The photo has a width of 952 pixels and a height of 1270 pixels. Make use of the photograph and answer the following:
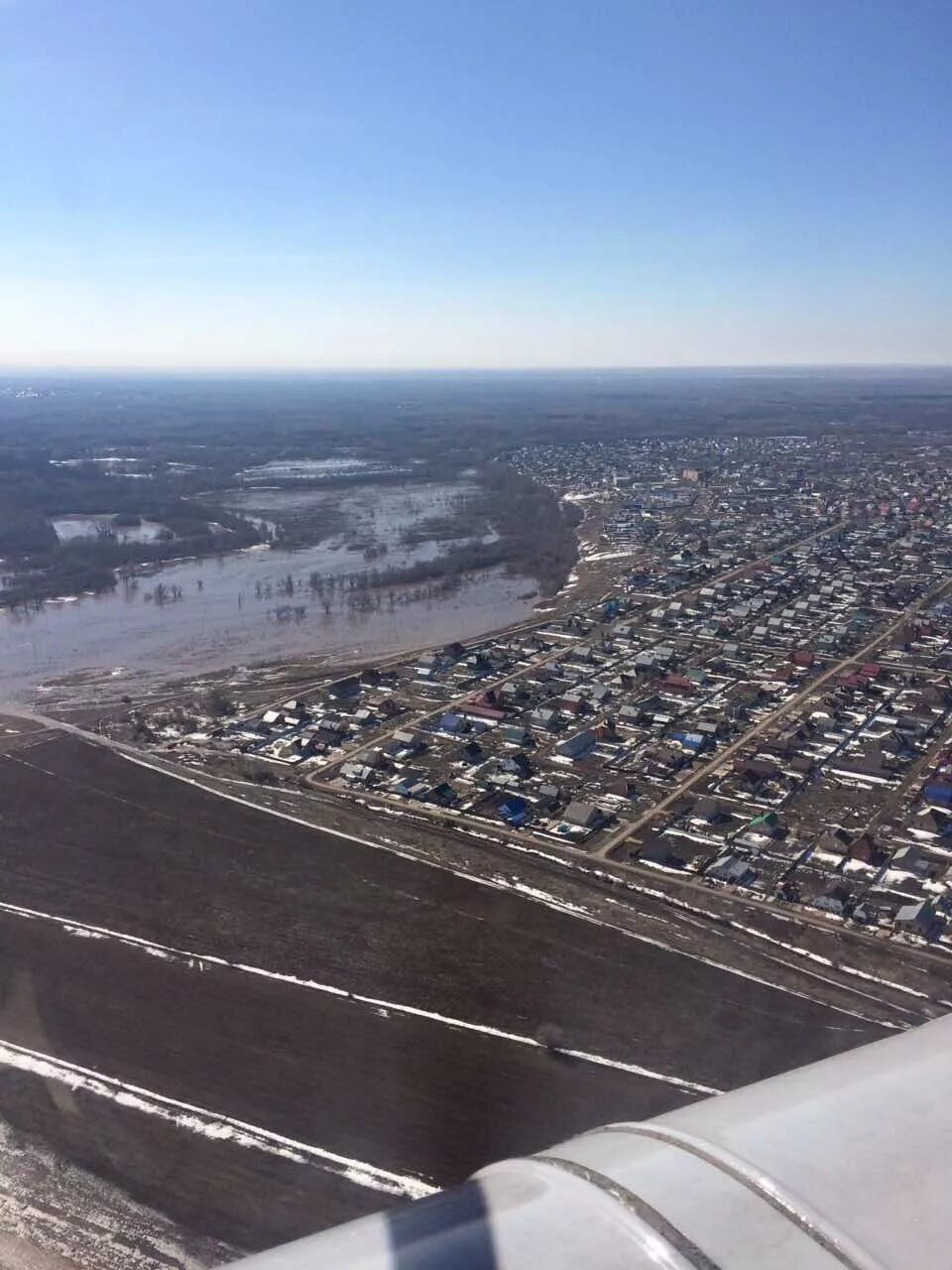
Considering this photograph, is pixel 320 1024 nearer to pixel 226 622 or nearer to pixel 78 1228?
pixel 78 1228

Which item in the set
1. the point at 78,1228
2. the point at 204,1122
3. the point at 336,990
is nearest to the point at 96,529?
the point at 336,990

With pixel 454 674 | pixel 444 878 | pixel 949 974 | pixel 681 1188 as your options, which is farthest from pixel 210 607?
pixel 681 1188

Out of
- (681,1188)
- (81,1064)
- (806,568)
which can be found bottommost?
(81,1064)

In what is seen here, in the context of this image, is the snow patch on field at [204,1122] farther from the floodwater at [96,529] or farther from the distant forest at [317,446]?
the floodwater at [96,529]

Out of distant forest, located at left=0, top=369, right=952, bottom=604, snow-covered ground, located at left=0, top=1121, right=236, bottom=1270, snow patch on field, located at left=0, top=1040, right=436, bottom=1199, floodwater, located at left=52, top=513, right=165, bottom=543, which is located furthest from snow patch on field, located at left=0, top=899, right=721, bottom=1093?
floodwater, located at left=52, top=513, right=165, bottom=543

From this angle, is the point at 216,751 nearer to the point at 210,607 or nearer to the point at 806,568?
the point at 210,607

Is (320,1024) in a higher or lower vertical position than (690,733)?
lower

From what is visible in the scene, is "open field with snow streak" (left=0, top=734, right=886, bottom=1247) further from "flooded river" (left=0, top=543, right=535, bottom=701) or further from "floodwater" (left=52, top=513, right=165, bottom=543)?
"floodwater" (left=52, top=513, right=165, bottom=543)
